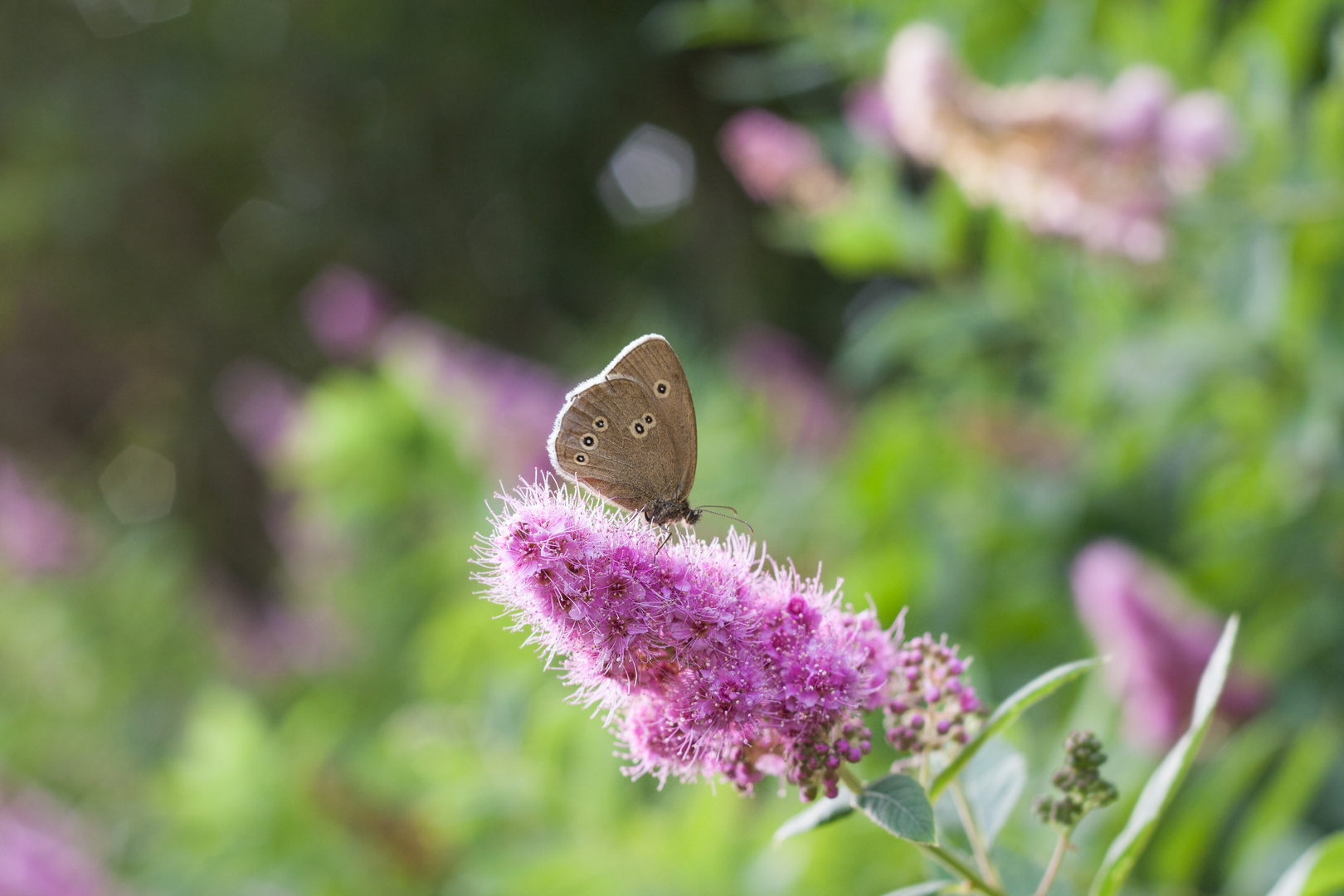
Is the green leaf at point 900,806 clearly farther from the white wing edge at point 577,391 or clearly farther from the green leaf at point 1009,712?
the white wing edge at point 577,391

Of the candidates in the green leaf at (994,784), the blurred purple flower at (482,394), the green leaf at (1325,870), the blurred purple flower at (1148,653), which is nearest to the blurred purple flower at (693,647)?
the green leaf at (994,784)

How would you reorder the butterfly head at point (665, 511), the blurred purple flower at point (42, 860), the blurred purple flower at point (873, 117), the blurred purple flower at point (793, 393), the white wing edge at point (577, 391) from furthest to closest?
the blurred purple flower at point (793, 393) → the blurred purple flower at point (42, 860) → the blurred purple flower at point (873, 117) → the butterfly head at point (665, 511) → the white wing edge at point (577, 391)

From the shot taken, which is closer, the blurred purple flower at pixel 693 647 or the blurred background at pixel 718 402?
the blurred purple flower at pixel 693 647

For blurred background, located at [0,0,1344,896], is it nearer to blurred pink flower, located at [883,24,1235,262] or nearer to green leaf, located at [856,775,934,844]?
blurred pink flower, located at [883,24,1235,262]

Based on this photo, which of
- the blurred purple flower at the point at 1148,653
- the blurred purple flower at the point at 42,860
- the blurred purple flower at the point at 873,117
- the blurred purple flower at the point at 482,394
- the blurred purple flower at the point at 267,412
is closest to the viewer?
the blurred purple flower at the point at 1148,653

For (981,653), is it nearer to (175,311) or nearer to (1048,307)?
(1048,307)

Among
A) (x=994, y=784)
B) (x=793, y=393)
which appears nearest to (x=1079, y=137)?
(x=994, y=784)
